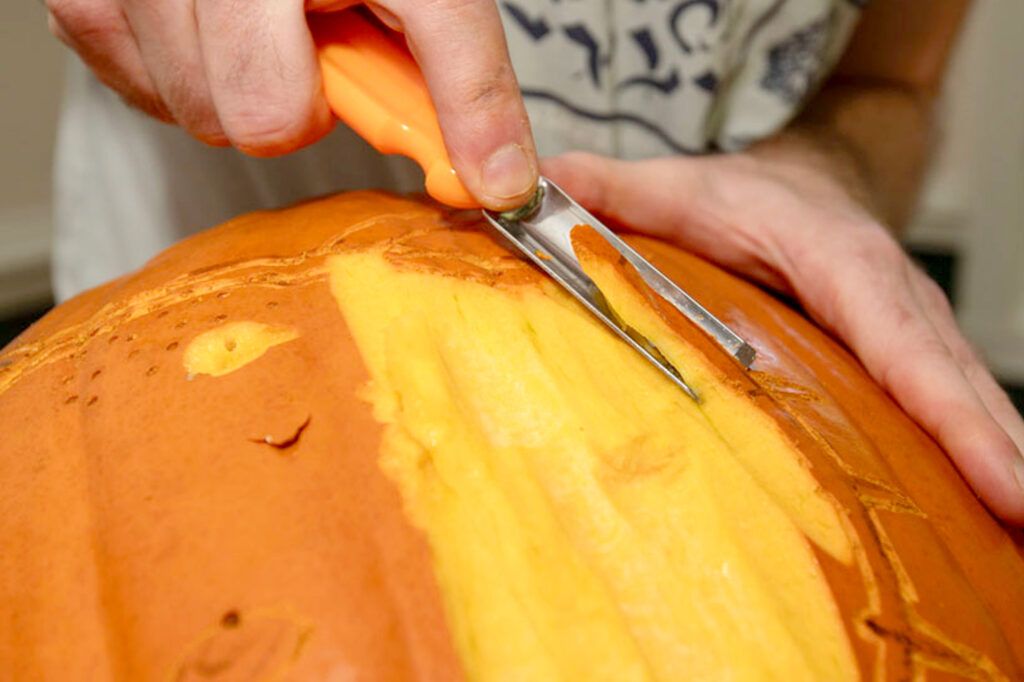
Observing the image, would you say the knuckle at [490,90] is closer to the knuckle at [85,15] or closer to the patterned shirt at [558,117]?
the knuckle at [85,15]

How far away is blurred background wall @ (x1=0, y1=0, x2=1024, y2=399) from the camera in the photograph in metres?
2.26

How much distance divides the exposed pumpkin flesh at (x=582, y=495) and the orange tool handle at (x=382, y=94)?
0.26ft

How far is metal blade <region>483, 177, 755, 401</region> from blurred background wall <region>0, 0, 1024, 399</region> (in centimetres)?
180

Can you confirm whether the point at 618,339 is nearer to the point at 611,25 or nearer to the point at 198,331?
the point at 198,331

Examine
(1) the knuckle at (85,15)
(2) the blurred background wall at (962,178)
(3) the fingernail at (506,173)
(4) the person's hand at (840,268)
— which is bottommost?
(2) the blurred background wall at (962,178)

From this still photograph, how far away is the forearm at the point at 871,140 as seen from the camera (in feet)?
3.63

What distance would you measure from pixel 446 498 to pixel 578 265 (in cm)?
21

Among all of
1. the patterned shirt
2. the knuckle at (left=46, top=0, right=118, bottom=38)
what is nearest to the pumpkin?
the knuckle at (left=46, top=0, right=118, bottom=38)

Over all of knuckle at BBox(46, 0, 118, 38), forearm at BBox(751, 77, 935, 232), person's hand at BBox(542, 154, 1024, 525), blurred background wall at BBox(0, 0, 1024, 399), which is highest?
knuckle at BBox(46, 0, 118, 38)

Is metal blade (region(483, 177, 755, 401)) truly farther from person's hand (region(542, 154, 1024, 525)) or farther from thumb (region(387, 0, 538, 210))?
person's hand (region(542, 154, 1024, 525))

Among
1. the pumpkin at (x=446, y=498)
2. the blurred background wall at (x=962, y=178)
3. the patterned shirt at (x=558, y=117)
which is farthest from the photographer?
the blurred background wall at (x=962, y=178)

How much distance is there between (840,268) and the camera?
0.81m

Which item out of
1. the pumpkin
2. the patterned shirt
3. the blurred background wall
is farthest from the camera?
the blurred background wall

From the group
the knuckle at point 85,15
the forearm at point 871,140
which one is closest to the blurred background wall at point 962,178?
the forearm at point 871,140
